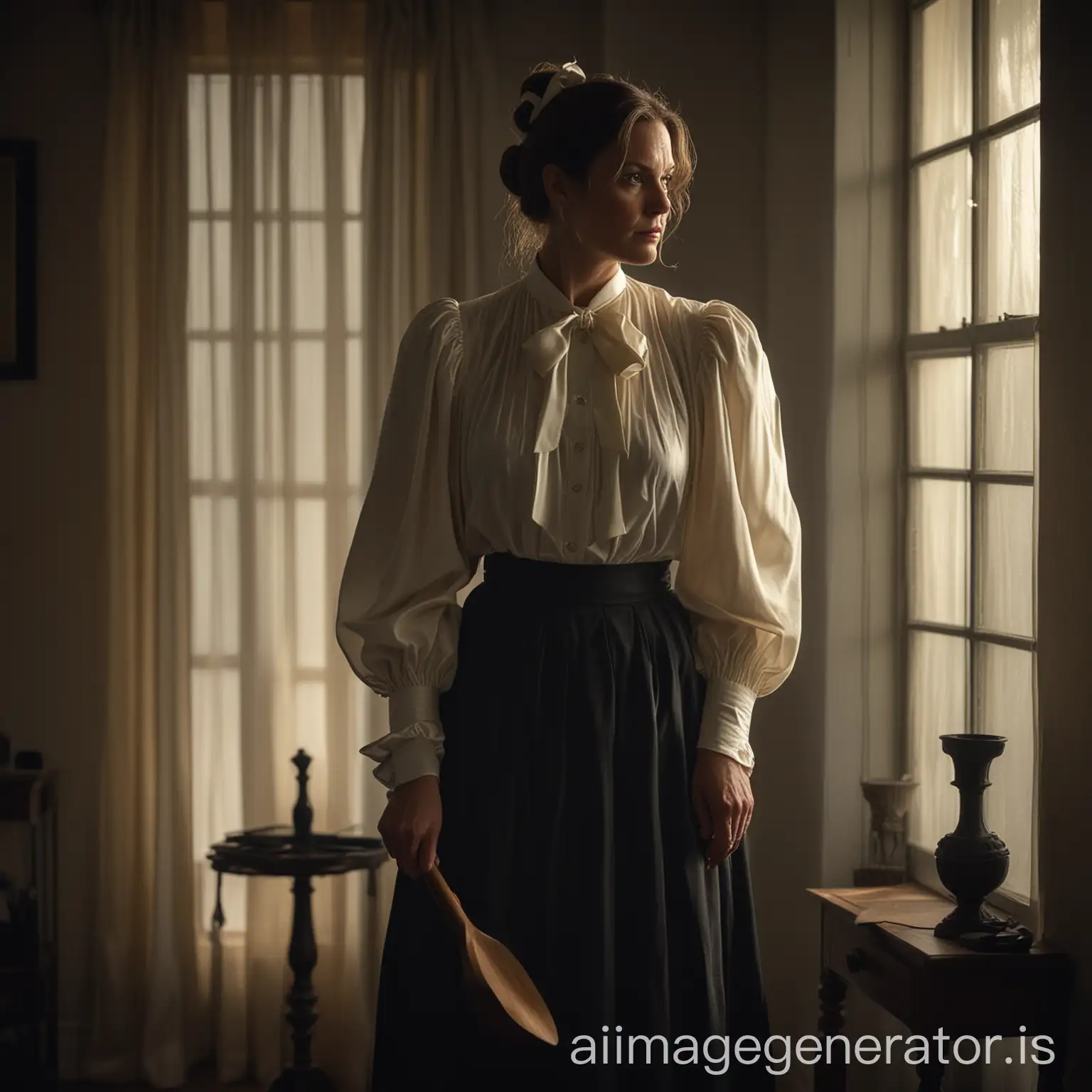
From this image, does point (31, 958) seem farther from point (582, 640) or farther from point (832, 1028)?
point (582, 640)

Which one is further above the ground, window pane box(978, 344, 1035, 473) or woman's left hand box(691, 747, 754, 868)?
window pane box(978, 344, 1035, 473)

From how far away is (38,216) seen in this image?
10.5 ft

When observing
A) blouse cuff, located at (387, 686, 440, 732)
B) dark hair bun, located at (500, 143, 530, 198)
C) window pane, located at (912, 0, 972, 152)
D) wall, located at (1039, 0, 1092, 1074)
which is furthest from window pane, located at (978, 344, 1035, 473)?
blouse cuff, located at (387, 686, 440, 732)

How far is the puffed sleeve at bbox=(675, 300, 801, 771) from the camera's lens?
4.96ft

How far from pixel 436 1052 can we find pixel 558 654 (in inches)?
18.1

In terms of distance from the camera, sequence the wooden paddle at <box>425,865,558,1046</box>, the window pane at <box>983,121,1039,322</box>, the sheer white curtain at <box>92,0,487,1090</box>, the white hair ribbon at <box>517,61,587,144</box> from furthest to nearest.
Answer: the sheer white curtain at <box>92,0,487,1090</box> → the window pane at <box>983,121,1039,322</box> → the white hair ribbon at <box>517,61,587,144</box> → the wooden paddle at <box>425,865,558,1046</box>

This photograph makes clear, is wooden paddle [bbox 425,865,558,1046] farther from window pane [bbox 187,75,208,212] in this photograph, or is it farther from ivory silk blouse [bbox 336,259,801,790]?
window pane [bbox 187,75,208,212]

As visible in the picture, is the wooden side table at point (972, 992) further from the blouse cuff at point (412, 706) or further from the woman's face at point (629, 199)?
the woman's face at point (629, 199)

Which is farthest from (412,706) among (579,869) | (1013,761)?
(1013,761)

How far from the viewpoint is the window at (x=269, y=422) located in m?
3.16

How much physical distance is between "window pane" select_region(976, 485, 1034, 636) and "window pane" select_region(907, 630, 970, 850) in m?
0.13

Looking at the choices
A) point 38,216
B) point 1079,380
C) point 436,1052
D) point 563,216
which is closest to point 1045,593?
point 1079,380

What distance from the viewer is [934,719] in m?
2.54

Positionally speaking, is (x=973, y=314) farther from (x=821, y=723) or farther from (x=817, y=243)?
(x=821, y=723)
